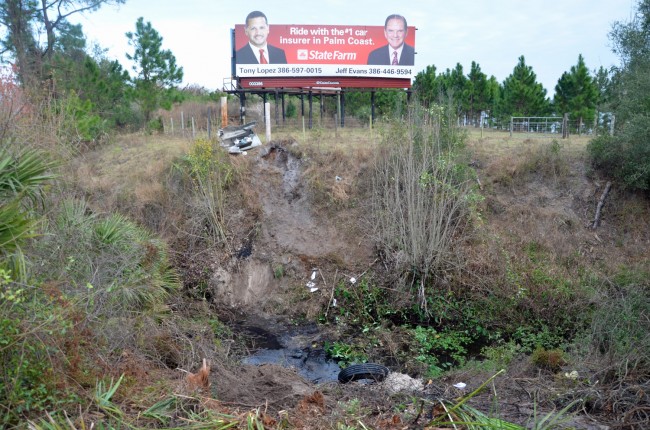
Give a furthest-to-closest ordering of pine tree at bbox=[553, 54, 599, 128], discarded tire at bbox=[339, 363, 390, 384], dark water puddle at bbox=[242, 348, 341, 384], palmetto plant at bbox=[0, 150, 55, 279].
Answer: pine tree at bbox=[553, 54, 599, 128] → dark water puddle at bbox=[242, 348, 341, 384] → discarded tire at bbox=[339, 363, 390, 384] → palmetto plant at bbox=[0, 150, 55, 279]

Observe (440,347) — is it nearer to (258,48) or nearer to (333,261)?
(333,261)

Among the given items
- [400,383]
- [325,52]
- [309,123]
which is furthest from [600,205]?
[309,123]

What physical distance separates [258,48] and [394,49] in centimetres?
621

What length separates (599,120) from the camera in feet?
64.7

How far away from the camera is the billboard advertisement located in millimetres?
25047

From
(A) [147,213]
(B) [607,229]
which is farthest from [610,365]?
(A) [147,213]

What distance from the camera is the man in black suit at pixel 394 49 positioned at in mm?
25656

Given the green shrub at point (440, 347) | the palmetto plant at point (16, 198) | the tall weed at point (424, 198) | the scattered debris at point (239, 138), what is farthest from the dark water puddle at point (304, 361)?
the scattered debris at point (239, 138)

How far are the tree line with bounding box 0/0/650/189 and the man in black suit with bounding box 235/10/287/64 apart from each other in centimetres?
522

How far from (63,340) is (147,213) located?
37.8 ft

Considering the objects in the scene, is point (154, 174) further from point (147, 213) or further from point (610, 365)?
point (610, 365)

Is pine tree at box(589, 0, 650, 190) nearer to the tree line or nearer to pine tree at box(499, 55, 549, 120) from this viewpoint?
the tree line

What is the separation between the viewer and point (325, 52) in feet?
84.3

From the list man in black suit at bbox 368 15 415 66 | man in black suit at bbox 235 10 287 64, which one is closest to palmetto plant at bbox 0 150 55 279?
man in black suit at bbox 235 10 287 64
